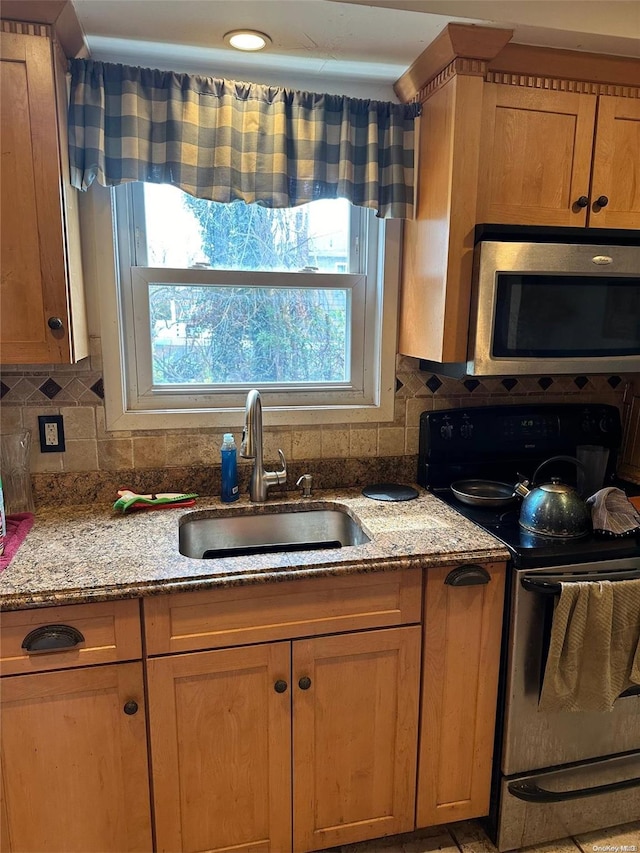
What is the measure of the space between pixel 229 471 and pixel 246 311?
0.57 m

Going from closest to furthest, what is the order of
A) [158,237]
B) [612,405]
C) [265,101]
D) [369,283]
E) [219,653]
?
1. [219,653]
2. [265,101]
3. [158,237]
4. [369,283]
5. [612,405]

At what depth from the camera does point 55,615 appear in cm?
125

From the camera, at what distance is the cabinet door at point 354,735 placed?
4.71ft

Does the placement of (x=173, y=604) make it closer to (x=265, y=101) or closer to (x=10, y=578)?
(x=10, y=578)

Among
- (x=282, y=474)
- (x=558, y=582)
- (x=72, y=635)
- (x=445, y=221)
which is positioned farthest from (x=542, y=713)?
(x=445, y=221)

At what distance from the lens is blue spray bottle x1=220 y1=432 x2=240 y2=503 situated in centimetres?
180

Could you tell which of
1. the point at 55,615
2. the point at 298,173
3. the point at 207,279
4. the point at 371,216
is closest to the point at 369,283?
the point at 371,216

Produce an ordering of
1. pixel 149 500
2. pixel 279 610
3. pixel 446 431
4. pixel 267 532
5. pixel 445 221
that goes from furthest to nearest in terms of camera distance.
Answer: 1. pixel 446 431
2. pixel 267 532
3. pixel 149 500
4. pixel 445 221
5. pixel 279 610

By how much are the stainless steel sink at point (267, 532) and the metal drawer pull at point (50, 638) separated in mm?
488

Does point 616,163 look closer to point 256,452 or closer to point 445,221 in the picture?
point 445,221

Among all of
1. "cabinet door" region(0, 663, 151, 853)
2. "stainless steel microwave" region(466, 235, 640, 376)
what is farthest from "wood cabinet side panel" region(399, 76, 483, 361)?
"cabinet door" region(0, 663, 151, 853)

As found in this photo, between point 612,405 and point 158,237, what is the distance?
184 cm

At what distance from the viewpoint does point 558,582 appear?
56.0 inches

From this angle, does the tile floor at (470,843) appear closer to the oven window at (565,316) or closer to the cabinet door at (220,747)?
the cabinet door at (220,747)
